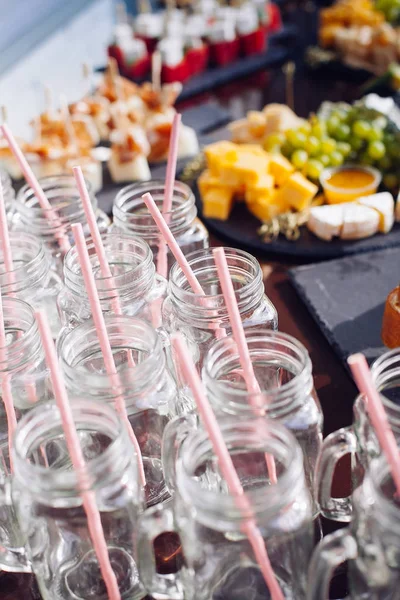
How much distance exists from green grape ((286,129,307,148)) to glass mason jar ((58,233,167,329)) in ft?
3.08

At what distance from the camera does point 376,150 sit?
198 cm

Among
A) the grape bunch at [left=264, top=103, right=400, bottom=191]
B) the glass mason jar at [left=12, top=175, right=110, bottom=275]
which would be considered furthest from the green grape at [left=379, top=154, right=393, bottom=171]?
the glass mason jar at [left=12, top=175, right=110, bottom=275]

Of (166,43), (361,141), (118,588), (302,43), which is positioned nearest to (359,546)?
(118,588)

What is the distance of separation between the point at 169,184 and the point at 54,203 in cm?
50

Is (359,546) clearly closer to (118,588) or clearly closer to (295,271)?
(118,588)

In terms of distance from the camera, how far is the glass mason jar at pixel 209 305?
3.43ft

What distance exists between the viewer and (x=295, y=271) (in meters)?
1.64

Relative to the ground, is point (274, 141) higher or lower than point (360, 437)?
lower

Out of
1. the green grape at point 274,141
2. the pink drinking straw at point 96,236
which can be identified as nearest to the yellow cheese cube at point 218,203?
the green grape at point 274,141

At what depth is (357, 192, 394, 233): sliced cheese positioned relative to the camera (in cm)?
178

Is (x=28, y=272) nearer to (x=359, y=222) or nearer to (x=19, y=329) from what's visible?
(x=19, y=329)

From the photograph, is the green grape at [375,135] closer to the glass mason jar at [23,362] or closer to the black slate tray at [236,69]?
the black slate tray at [236,69]

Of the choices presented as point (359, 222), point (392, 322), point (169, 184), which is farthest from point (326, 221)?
point (169, 184)

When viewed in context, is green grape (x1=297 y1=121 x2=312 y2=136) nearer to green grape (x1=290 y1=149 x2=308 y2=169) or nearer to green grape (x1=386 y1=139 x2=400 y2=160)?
green grape (x1=290 y1=149 x2=308 y2=169)
